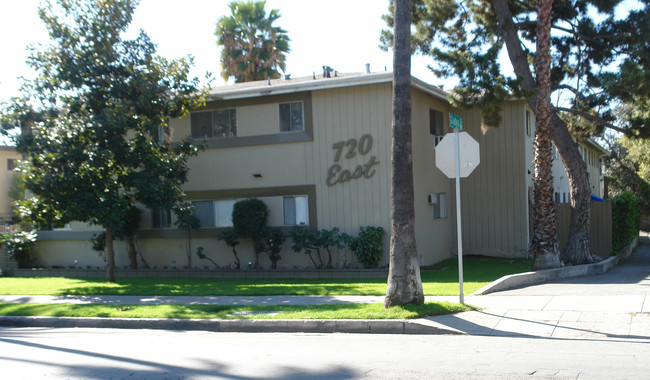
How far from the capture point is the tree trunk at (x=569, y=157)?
16.8 metres

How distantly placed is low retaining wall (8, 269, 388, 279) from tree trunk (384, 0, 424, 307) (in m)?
6.24

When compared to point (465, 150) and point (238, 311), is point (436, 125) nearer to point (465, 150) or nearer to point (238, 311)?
point (465, 150)

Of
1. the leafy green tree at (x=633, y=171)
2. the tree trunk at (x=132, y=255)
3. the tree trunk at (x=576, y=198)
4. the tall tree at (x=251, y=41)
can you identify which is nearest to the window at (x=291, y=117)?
the tree trunk at (x=132, y=255)

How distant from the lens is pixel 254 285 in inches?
592

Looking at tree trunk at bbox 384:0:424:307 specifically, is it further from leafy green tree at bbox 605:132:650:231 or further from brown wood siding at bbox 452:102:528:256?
leafy green tree at bbox 605:132:650:231

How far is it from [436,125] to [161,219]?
387 inches

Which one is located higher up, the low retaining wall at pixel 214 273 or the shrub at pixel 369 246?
the shrub at pixel 369 246

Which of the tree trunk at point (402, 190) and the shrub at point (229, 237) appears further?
the shrub at point (229, 237)

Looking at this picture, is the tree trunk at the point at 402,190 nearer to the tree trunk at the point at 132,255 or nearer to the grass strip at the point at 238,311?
the grass strip at the point at 238,311

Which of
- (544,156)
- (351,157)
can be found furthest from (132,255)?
(544,156)

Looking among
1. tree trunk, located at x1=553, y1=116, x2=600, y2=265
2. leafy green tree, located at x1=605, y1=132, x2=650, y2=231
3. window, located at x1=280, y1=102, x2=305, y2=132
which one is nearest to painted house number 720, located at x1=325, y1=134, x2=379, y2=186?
window, located at x1=280, y1=102, x2=305, y2=132

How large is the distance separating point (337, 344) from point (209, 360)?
191cm

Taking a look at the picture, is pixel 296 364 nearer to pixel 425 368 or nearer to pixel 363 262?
pixel 425 368

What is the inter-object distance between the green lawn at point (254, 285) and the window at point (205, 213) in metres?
2.23
